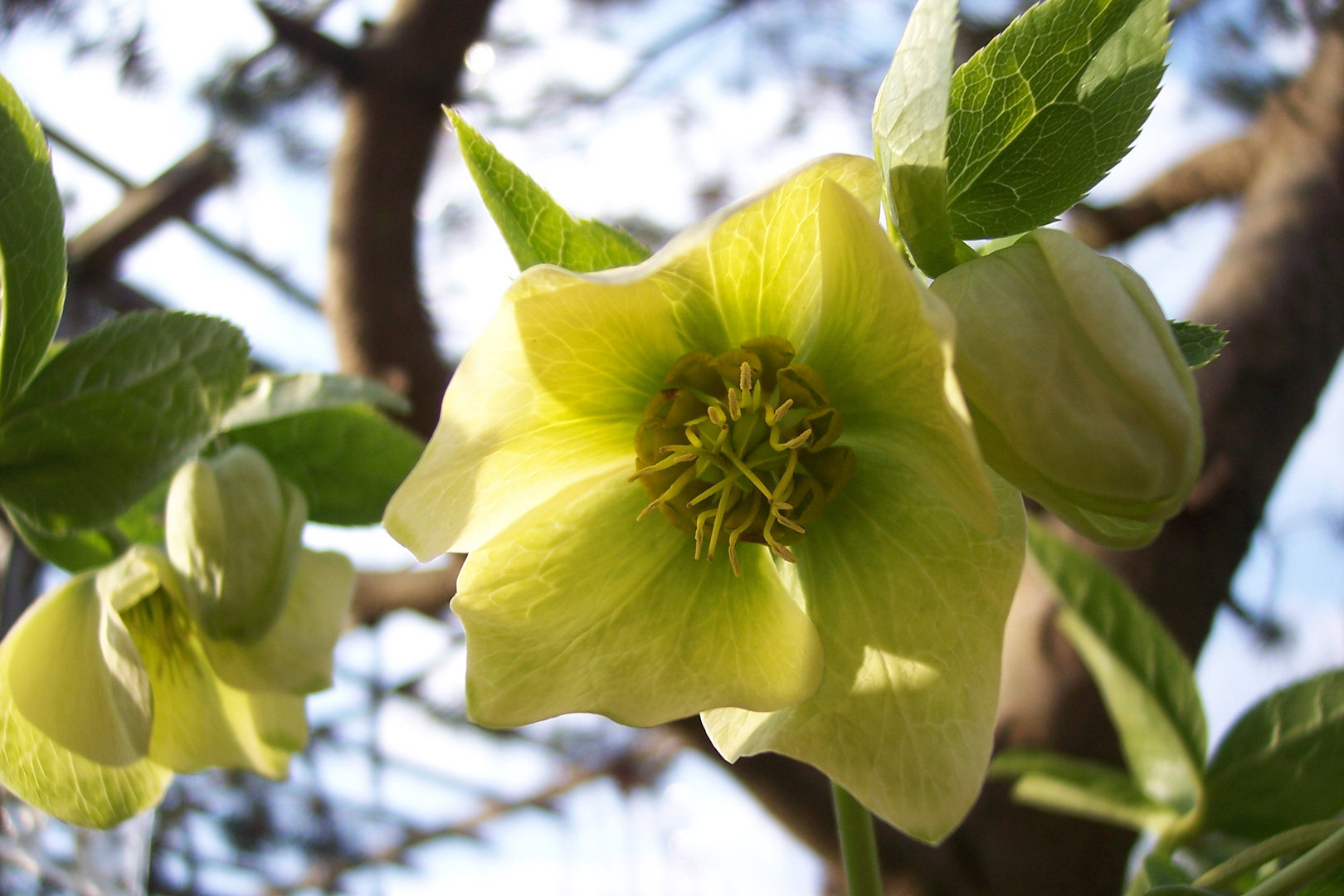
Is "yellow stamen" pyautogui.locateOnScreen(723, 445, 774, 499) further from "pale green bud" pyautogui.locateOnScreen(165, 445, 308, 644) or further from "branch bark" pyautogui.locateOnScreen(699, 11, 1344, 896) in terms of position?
"branch bark" pyautogui.locateOnScreen(699, 11, 1344, 896)

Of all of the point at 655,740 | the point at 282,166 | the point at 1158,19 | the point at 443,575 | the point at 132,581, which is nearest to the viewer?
the point at 1158,19

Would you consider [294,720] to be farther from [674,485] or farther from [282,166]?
[282,166]

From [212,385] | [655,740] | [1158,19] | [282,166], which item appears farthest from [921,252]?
[655,740]

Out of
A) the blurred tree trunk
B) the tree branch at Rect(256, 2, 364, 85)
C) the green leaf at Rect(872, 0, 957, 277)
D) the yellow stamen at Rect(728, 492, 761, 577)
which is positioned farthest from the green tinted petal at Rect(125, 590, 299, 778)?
the tree branch at Rect(256, 2, 364, 85)

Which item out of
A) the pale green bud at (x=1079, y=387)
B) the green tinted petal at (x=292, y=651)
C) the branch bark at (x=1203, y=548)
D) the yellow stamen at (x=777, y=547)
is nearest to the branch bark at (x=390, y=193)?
the branch bark at (x=1203, y=548)

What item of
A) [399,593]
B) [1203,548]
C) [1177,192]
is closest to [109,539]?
[399,593]

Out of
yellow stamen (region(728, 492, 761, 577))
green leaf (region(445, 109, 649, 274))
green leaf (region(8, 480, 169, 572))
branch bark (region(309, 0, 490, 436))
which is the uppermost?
branch bark (region(309, 0, 490, 436))
